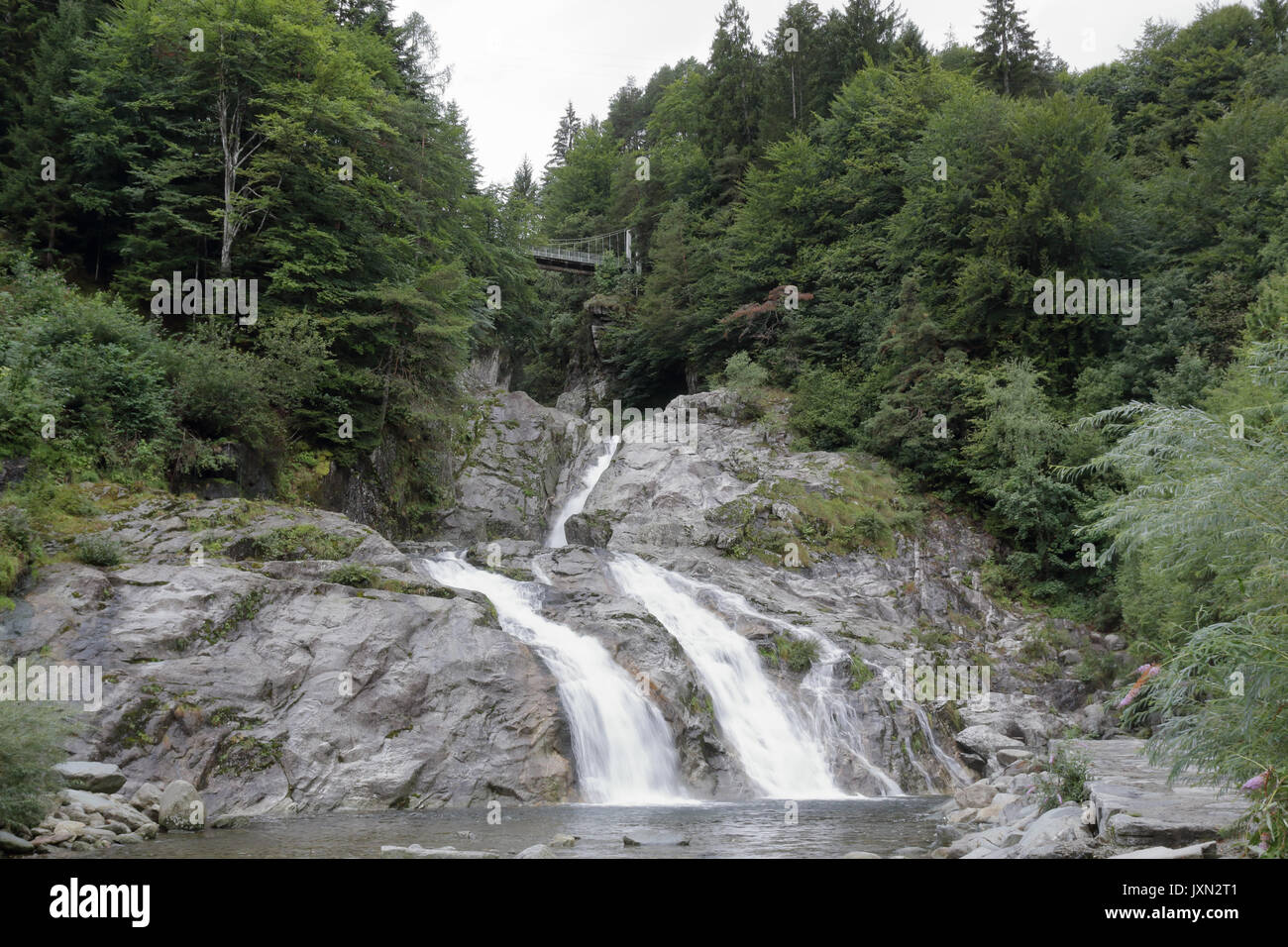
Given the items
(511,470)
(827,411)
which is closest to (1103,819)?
(827,411)

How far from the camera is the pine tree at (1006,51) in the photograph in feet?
144

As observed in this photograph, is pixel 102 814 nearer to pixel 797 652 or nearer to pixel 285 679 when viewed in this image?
pixel 285 679

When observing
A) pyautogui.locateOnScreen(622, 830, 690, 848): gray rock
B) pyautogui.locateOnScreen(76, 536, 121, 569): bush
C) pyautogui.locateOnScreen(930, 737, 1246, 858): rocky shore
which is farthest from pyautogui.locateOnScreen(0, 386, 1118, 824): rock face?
pyautogui.locateOnScreen(930, 737, 1246, 858): rocky shore

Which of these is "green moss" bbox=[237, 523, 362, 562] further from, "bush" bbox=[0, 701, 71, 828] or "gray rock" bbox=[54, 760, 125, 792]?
"bush" bbox=[0, 701, 71, 828]

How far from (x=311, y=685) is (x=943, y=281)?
28301mm

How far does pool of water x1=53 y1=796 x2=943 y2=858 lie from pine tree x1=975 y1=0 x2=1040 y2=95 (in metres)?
42.5

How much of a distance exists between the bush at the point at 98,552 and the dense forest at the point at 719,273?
87 centimetres

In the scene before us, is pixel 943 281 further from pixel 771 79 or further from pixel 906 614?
pixel 771 79

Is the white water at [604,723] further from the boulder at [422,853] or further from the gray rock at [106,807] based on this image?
the gray rock at [106,807]

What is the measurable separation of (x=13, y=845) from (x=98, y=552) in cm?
680

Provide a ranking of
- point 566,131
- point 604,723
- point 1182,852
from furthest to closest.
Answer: point 566,131, point 604,723, point 1182,852

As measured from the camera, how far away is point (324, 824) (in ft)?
36.2

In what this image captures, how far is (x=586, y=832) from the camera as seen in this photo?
421 inches

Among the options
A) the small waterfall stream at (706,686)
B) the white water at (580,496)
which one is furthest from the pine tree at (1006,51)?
the small waterfall stream at (706,686)
